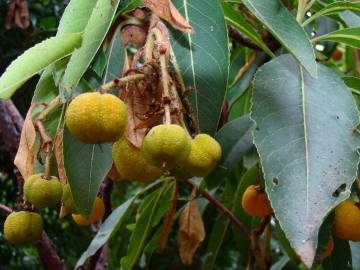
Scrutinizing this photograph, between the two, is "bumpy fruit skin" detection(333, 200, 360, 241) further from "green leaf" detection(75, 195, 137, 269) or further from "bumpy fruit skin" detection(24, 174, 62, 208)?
"green leaf" detection(75, 195, 137, 269)

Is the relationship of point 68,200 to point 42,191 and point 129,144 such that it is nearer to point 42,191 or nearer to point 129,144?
point 42,191

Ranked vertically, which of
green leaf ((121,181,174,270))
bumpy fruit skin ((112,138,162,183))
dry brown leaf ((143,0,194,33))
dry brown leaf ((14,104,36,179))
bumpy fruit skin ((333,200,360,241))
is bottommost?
green leaf ((121,181,174,270))

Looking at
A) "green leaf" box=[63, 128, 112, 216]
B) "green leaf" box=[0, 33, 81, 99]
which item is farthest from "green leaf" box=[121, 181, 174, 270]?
"green leaf" box=[0, 33, 81, 99]

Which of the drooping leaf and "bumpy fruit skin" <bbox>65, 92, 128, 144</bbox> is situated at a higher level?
the drooping leaf

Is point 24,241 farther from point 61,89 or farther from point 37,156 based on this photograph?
point 61,89

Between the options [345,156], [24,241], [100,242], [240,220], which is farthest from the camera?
[240,220]

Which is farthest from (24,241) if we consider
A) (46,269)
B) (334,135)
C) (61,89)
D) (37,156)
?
(46,269)
